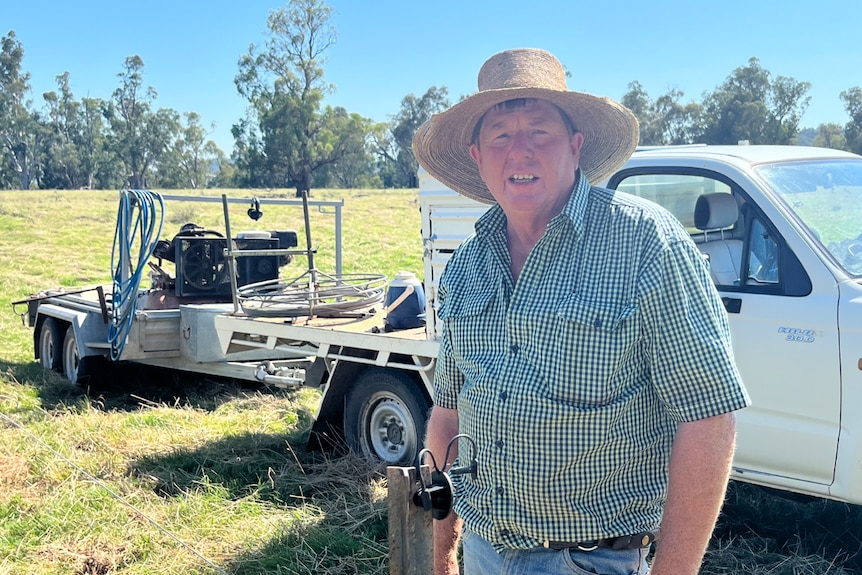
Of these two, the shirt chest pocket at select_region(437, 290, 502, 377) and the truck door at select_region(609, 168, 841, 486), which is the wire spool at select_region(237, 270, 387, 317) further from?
the shirt chest pocket at select_region(437, 290, 502, 377)

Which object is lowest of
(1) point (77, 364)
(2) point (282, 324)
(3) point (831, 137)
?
(1) point (77, 364)

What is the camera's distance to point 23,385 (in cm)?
834

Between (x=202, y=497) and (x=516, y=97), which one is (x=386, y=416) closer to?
(x=202, y=497)

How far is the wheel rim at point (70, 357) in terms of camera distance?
8.34 m

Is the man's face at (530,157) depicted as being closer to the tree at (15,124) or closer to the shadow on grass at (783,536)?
the shadow on grass at (783,536)

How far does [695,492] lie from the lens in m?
1.58

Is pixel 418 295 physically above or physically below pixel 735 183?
below

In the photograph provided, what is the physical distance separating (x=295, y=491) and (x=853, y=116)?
156 feet

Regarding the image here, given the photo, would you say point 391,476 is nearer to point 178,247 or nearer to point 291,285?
point 291,285

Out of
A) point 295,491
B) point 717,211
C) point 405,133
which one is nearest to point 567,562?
point 717,211

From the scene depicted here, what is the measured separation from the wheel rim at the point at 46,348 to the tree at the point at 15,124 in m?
69.7

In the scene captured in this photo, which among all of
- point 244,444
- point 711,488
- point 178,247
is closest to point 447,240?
point 244,444

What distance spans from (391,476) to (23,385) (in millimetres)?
7740

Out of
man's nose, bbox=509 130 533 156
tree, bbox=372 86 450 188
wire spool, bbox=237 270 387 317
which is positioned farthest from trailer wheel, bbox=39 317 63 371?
tree, bbox=372 86 450 188
